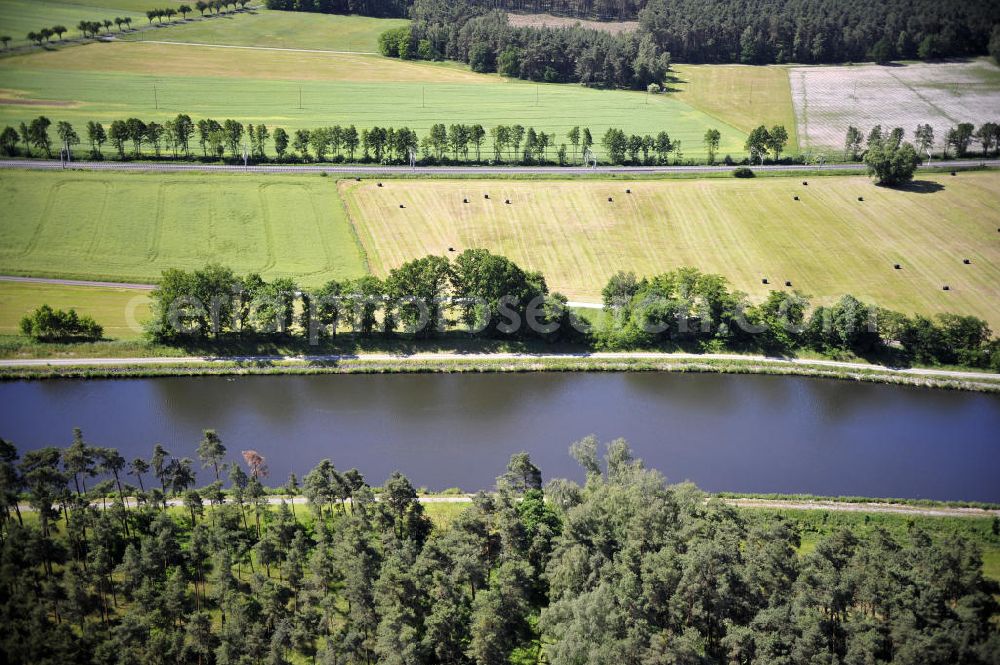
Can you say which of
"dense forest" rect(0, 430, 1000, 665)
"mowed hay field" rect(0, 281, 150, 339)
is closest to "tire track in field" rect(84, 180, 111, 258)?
"mowed hay field" rect(0, 281, 150, 339)

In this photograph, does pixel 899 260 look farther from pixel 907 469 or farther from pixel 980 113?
pixel 980 113

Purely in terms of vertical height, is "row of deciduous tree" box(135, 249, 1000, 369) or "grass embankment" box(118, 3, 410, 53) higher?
"grass embankment" box(118, 3, 410, 53)

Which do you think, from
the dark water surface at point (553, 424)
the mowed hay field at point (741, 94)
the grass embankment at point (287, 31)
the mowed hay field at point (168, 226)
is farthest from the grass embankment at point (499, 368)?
the grass embankment at point (287, 31)

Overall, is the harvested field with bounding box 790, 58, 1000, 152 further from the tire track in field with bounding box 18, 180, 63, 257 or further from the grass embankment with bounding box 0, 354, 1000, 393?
the tire track in field with bounding box 18, 180, 63, 257

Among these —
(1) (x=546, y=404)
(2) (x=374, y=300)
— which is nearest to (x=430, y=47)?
(2) (x=374, y=300)

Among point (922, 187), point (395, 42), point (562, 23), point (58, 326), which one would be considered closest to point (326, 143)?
point (58, 326)

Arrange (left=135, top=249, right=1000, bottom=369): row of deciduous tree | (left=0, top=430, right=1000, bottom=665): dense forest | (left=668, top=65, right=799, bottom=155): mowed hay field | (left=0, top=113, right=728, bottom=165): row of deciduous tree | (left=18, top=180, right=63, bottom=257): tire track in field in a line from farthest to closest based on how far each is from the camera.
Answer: (left=668, top=65, right=799, bottom=155): mowed hay field < (left=0, top=113, right=728, bottom=165): row of deciduous tree < (left=18, top=180, right=63, bottom=257): tire track in field < (left=135, top=249, right=1000, bottom=369): row of deciduous tree < (left=0, top=430, right=1000, bottom=665): dense forest

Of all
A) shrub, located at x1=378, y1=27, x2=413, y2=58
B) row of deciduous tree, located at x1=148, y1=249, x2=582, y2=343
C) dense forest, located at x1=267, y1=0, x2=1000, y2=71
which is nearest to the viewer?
row of deciduous tree, located at x1=148, y1=249, x2=582, y2=343

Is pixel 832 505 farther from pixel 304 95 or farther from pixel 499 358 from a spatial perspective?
pixel 304 95
